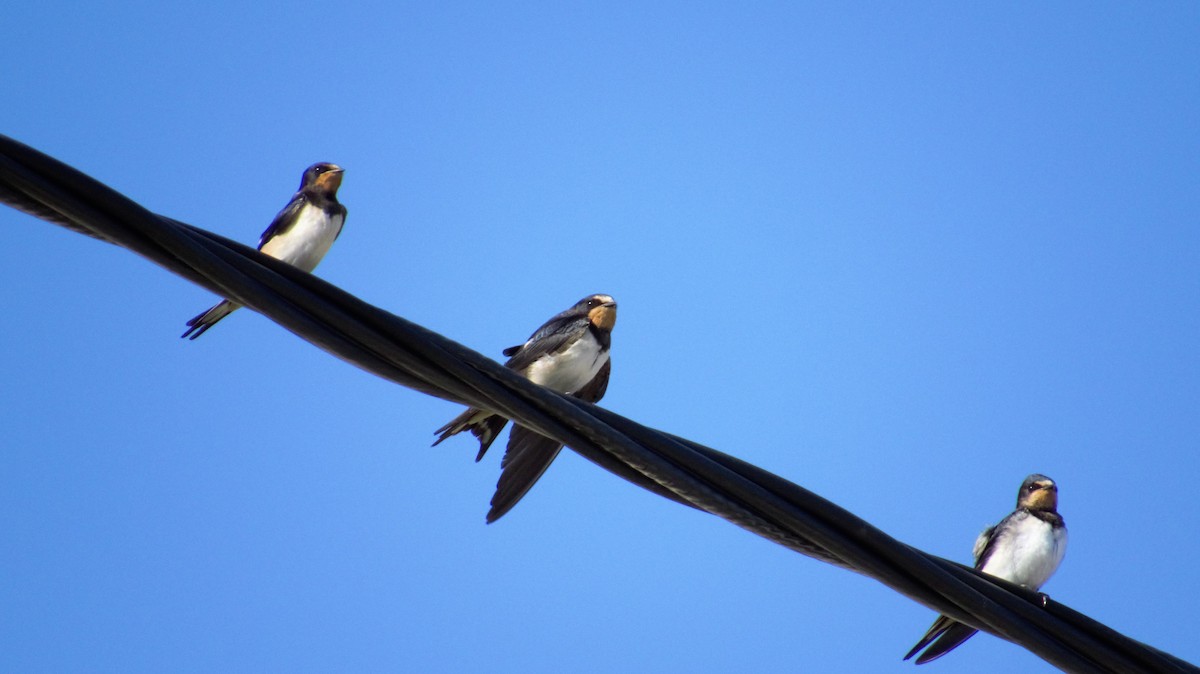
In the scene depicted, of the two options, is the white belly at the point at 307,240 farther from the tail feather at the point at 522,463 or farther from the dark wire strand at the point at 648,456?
the dark wire strand at the point at 648,456

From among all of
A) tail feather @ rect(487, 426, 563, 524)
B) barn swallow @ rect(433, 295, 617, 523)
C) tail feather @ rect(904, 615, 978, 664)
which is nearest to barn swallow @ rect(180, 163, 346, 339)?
barn swallow @ rect(433, 295, 617, 523)

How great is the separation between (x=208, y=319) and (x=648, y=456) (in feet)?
13.5

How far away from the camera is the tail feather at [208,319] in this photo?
20.1ft

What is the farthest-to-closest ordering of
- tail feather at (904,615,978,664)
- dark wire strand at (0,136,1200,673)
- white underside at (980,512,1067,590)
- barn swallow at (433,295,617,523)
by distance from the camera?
white underside at (980,512,1067,590)
barn swallow at (433,295,617,523)
tail feather at (904,615,978,664)
dark wire strand at (0,136,1200,673)

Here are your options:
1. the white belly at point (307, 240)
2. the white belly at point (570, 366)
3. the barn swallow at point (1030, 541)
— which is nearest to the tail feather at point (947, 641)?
the barn swallow at point (1030, 541)

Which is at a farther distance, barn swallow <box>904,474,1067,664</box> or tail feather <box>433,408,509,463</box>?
barn swallow <box>904,474,1067,664</box>

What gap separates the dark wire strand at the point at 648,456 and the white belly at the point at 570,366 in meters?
3.07

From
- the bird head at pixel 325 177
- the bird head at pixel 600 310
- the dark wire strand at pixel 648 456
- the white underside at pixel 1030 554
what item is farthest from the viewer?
the bird head at pixel 325 177

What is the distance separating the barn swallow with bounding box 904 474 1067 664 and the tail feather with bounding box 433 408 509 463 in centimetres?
223

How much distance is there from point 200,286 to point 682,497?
0.95m

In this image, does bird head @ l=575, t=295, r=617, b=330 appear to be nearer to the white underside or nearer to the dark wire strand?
the white underside

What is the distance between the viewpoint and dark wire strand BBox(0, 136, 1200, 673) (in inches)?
93.2

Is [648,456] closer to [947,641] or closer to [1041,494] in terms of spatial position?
[947,641]

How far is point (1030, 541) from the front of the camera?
594 cm
